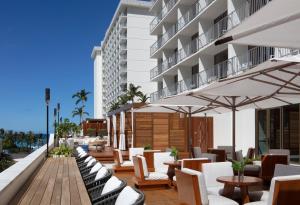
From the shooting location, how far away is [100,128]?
158 feet

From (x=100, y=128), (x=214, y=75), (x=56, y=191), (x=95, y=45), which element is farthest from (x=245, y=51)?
(x=95, y=45)

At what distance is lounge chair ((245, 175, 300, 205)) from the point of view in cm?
462

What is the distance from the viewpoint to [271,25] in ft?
8.51

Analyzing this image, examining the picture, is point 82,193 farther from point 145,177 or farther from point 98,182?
point 145,177

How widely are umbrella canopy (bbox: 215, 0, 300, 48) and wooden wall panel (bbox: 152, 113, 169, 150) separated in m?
16.6

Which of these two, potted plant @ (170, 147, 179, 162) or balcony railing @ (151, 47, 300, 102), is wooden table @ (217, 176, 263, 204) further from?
balcony railing @ (151, 47, 300, 102)

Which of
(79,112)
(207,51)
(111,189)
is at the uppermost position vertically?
(207,51)

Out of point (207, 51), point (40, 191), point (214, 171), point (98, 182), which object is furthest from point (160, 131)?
point (40, 191)

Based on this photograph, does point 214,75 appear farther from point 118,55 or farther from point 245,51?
point 118,55

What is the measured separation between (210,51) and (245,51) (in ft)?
14.0

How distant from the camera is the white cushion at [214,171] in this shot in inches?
272

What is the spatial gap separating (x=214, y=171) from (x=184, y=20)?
22.3 meters

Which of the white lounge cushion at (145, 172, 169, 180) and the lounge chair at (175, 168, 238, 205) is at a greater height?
the lounge chair at (175, 168, 238, 205)

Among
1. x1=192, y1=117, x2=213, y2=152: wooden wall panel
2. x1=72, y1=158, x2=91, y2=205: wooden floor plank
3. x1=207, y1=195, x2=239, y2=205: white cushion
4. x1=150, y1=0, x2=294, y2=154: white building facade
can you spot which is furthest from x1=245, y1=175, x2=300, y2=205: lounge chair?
x1=192, y1=117, x2=213, y2=152: wooden wall panel
